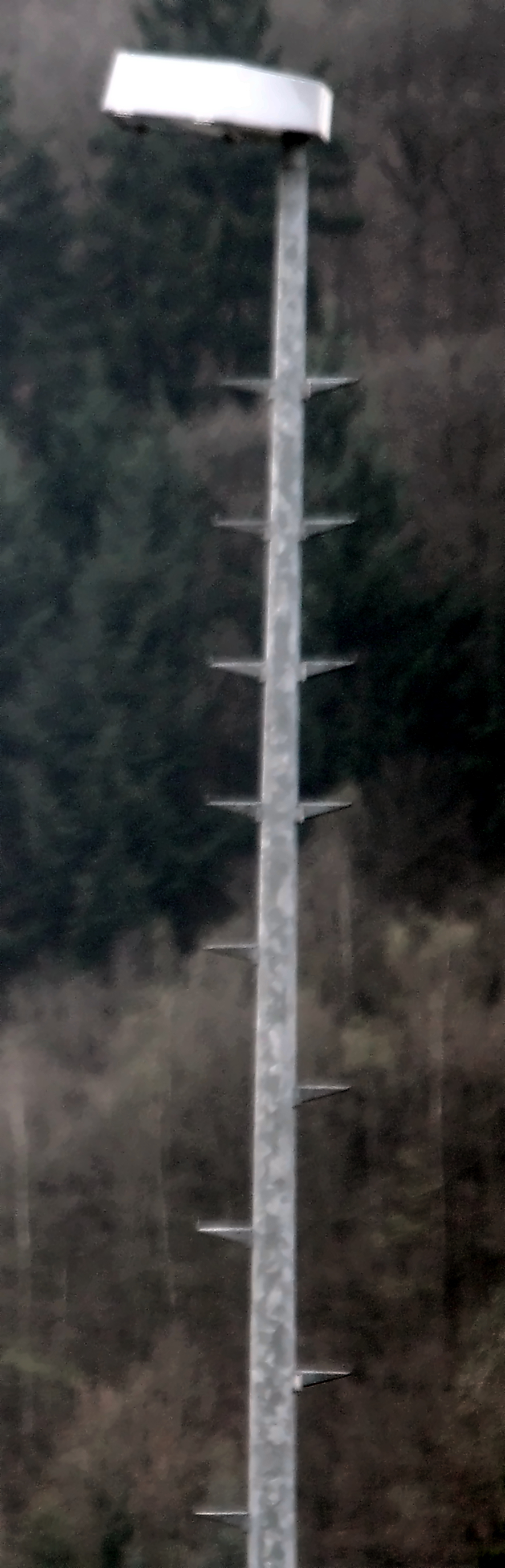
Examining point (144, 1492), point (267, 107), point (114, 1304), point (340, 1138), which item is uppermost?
point (267, 107)

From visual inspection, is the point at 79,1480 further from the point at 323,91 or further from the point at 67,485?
the point at 323,91

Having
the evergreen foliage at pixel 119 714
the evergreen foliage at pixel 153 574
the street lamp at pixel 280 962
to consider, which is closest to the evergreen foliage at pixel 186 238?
the evergreen foliage at pixel 153 574

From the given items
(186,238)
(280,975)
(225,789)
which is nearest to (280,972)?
(280,975)

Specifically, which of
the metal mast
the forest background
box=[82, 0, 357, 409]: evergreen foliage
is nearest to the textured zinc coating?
the metal mast

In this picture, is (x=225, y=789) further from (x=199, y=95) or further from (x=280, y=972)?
(x=199, y=95)

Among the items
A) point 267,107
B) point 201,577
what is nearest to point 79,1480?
point 201,577

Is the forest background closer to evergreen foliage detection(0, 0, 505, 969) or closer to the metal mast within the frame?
evergreen foliage detection(0, 0, 505, 969)
